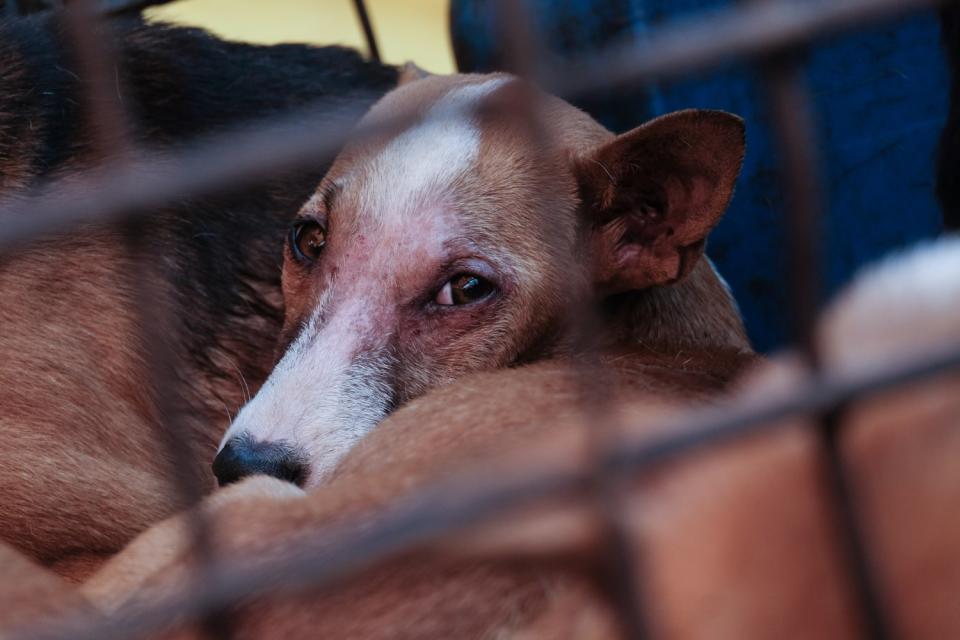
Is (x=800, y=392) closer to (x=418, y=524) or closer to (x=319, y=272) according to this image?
(x=418, y=524)

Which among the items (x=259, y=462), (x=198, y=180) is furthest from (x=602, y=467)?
(x=259, y=462)

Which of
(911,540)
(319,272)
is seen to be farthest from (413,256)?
(911,540)

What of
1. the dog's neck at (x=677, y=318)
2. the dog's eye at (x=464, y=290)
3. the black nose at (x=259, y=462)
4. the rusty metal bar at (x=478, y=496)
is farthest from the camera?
the dog's neck at (x=677, y=318)

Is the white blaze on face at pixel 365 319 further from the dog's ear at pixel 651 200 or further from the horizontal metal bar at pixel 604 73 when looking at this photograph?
the horizontal metal bar at pixel 604 73

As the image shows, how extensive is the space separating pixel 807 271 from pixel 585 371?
0.18 meters

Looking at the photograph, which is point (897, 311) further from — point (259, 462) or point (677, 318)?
point (677, 318)

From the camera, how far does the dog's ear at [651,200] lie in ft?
6.34

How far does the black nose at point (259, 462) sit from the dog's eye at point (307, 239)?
0.53 m

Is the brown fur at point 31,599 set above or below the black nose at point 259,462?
above

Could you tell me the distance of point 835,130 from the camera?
8.13 ft

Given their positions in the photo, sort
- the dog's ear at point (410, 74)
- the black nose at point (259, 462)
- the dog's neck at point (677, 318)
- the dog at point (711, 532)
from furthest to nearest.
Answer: the dog's ear at point (410, 74) < the dog's neck at point (677, 318) < the black nose at point (259, 462) < the dog at point (711, 532)

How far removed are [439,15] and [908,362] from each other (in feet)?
16.7

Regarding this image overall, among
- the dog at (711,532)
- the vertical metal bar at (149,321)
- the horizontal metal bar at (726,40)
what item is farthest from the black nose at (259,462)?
the horizontal metal bar at (726,40)

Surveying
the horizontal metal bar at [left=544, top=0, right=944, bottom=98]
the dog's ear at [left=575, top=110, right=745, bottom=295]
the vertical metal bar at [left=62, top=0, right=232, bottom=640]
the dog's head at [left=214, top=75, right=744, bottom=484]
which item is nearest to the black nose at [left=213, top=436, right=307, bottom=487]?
the dog's head at [left=214, top=75, right=744, bottom=484]
